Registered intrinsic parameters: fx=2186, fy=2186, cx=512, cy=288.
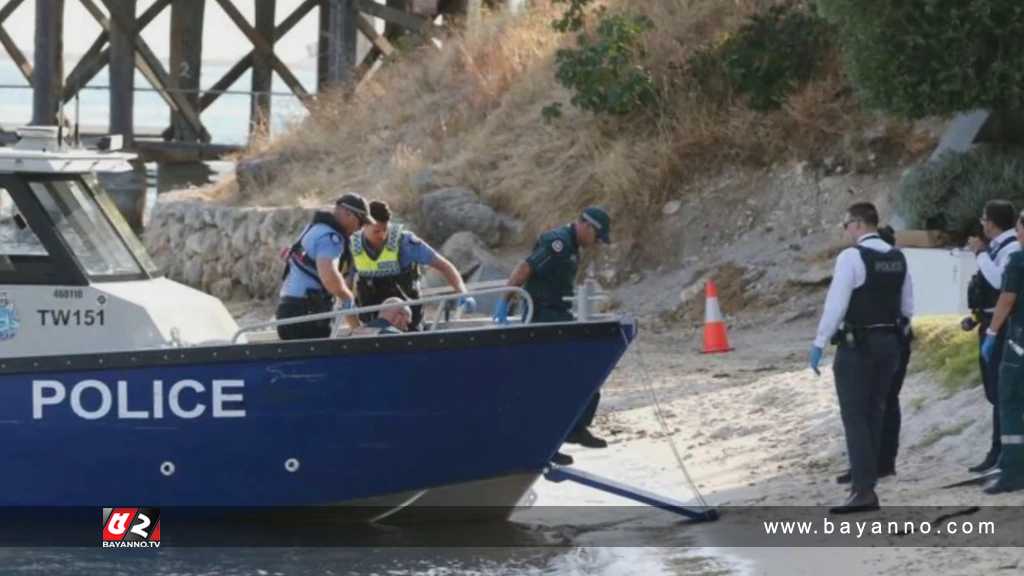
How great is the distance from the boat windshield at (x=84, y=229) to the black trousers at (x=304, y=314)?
0.85m

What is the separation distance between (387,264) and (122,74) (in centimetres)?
1529

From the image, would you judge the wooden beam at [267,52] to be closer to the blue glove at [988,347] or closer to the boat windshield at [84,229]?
the boat windshield at [84,229]

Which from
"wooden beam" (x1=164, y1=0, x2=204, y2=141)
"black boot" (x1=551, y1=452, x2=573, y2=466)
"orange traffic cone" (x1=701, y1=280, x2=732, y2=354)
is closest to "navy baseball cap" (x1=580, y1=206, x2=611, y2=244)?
"black boot" (x1=551, y1=452, x2=573, y2=466)

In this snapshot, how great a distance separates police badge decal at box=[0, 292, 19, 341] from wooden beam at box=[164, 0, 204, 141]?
1697cm

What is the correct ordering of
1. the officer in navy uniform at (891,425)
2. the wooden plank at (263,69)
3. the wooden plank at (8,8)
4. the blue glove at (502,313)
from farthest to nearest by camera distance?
1. the wooden plank at (8,8)
2. the wooden plank at (263,69)
3. the blue glove at (502,313)
4. the officer in navy uniform at (891,425)

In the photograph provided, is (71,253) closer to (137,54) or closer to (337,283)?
(337,283)

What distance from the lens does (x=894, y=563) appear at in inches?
382

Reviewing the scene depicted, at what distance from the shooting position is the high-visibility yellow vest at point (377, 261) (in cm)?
1289

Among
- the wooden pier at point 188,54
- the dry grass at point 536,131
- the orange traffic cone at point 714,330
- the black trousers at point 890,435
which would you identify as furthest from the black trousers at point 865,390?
the wooden pier at point 188,54

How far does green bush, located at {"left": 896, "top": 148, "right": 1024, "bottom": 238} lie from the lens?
16.6 m

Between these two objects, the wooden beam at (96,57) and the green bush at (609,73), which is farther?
the wooden beam at (96,57)

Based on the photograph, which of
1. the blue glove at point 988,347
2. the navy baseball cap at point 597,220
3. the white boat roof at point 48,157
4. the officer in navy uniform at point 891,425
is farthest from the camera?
the navy baseball cap at point 597,220

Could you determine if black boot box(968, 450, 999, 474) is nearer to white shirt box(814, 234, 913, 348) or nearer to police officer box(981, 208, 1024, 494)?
police officer box(981, 208, 1024, 494)

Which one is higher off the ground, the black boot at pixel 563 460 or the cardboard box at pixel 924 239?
the cardboard box at pixel 924 239
